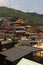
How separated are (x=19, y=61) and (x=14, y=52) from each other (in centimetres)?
195

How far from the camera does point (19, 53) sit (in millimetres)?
15602

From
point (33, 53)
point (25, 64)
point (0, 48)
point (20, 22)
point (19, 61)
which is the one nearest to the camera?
point (25, 64)

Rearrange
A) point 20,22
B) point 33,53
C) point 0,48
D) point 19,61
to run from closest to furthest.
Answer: point 19,61 < point 33,53 < point 0,48 < point 20,22

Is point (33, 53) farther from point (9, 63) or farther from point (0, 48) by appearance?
point (0, 48)

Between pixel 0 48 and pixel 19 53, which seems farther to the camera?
pixel 0 48

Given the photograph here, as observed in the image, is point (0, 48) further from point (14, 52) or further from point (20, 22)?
point (20, 22)

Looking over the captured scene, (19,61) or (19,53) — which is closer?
(19,61)

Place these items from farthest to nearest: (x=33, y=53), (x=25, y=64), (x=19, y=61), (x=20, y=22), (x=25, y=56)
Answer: (x=20, y=22), (x=33, y=53), (x=25, y=56), (x=19, y=61), (x=25, y=64)

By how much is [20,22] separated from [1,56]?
1587 inches

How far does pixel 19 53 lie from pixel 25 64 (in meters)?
2.65

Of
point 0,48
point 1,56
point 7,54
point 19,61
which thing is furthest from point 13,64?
point 0,48

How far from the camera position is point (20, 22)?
Answer: 56781 mm

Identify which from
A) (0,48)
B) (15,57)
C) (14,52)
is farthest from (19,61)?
(0,48)

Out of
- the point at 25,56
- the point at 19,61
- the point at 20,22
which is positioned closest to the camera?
the point at 19,61
